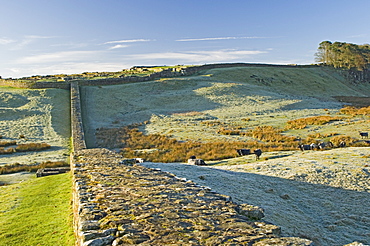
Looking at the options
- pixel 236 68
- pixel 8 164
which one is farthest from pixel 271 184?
pixel 236 68

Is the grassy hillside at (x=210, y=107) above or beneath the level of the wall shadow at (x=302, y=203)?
above

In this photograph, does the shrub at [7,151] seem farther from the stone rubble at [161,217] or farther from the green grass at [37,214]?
the stone rubble at [161,217]

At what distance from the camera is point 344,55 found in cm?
10675

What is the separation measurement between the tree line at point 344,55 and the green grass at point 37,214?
10706 centimetres

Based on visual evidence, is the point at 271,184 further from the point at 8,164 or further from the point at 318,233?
the point at 8,164

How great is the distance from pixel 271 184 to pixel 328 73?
92.4 metres

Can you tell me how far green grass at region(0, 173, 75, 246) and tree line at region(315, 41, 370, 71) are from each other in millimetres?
107056

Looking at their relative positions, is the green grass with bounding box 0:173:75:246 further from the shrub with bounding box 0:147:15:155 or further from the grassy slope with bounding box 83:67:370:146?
the grassy slope with bounding box 83:67:370:146

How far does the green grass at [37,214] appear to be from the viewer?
786 centimetres

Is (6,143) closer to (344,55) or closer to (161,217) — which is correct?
(161,217)

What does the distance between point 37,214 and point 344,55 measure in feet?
377

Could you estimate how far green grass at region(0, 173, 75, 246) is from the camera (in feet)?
25.8

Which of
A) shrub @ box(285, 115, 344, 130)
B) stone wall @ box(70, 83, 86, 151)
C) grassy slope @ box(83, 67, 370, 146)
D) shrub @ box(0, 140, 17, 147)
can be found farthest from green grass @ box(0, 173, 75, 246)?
shrub @ box(285, 115, 344, 130)

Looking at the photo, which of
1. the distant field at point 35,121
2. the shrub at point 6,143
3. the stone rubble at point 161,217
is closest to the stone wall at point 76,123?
the distant field at point 35,121
